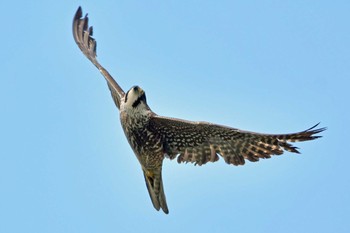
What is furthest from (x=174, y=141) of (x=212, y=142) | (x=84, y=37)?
(x=84, y=37)

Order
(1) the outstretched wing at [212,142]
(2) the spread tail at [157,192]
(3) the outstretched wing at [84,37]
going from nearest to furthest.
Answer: (1) the outstretched wing at [212,142]
(2) the spread tail at [157,192]
(3) the outstretched wing at [84,37]

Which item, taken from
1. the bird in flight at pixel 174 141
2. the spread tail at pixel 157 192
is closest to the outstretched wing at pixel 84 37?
the bird in flight at pixel 174 141

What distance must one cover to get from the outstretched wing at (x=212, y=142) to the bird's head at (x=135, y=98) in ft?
1.22

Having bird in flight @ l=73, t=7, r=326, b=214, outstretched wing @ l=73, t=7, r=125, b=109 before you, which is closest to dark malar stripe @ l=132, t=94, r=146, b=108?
bird in flight @ l=73, t=7, r=326, b=214

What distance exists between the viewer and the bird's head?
64.5 ft

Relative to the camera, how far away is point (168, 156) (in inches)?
803

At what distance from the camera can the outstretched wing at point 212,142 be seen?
19375 mm

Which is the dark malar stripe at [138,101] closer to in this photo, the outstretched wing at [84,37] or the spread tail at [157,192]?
the spread tail at [157,192]

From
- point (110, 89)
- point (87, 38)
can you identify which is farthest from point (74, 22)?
point (110, 89)

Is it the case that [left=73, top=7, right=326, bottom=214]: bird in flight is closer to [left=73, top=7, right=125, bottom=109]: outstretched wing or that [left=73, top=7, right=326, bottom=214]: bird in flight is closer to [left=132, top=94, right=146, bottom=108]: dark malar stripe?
[left=132, top=94, right=146, bottom=108]: dark malar stripe

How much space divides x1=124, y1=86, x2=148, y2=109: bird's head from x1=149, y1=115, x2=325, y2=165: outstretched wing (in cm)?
37

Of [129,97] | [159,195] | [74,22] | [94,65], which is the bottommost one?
[159,195]

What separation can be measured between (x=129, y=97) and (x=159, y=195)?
2.03 meters

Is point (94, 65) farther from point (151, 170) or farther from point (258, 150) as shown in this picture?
point (258, 150)
